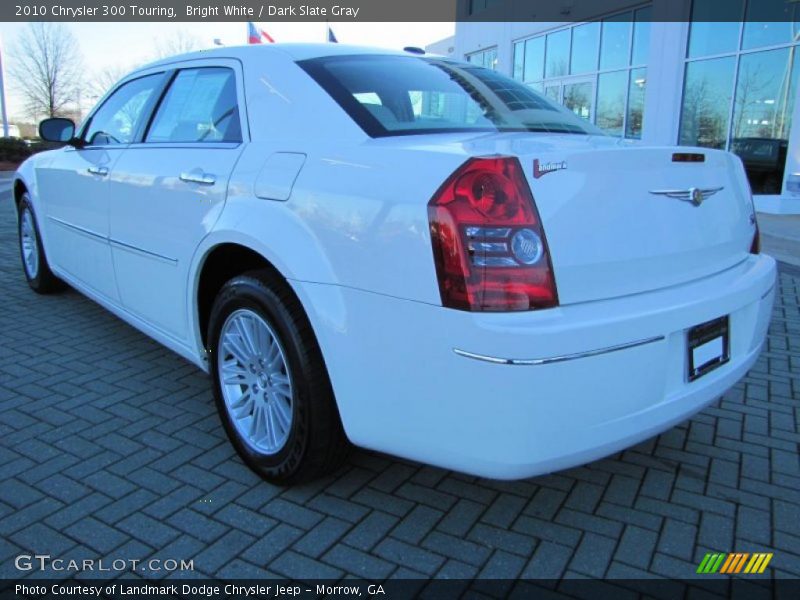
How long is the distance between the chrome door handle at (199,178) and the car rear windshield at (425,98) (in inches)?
23.3

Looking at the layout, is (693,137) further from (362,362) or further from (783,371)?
(362,362)

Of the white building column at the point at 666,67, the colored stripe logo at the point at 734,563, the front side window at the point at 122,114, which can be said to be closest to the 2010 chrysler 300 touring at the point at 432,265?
the colored stripe logo at the point at 734,563

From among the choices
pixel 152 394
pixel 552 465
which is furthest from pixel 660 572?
pixel 152 394

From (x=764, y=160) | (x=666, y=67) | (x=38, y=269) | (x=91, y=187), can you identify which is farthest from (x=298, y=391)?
(x=666, y=67)

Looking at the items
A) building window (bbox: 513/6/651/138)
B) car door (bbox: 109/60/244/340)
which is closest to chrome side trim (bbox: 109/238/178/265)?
car door (bbox: 109/60/244/340)

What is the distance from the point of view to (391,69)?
2779 millimetres

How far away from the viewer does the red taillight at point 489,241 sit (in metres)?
1.77

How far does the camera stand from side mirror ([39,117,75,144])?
14.9 feet

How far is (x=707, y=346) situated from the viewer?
2.20 m

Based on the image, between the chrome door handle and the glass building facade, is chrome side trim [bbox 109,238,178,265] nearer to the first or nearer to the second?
the chrome door handle

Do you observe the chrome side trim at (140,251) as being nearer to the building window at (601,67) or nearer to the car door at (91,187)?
the car door at (91,187)

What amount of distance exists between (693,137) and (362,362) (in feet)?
42.2

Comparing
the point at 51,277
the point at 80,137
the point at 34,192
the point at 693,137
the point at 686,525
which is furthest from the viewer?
the point at 693,137

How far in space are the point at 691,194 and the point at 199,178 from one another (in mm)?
1931
